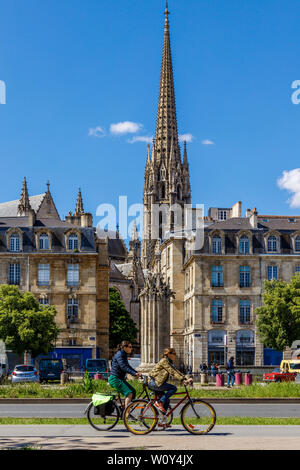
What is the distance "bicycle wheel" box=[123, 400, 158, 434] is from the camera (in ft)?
47.2

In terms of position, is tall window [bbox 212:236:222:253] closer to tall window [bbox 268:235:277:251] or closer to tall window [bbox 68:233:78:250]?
tall window [bbox 268:235:277:251]

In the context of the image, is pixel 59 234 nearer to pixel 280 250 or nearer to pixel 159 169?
pixel 280 250

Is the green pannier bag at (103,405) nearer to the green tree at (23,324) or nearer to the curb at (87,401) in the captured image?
the curb at (87,401)

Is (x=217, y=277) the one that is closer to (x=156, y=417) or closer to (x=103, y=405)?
(x=103, y=405)

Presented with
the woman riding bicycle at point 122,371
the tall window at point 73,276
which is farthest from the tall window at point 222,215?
the woman riding bicycle at point 122,371

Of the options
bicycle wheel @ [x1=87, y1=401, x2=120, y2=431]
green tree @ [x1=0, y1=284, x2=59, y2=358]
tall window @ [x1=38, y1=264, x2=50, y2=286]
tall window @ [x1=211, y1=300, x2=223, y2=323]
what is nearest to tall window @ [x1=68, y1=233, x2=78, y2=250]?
tall window @ [x1=38, y1=264, x2=50, y2=286]

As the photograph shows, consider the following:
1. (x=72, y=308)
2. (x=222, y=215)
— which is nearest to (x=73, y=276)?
(x=72, y=308)

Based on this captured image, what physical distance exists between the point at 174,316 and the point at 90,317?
1278 centimetres

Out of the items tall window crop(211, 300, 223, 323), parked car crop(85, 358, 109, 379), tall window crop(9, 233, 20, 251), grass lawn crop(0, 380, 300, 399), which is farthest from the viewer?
tall window crop(211, 300, 223, 323)

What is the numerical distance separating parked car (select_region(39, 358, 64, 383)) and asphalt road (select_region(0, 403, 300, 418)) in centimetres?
1498

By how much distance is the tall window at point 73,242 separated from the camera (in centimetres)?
6055

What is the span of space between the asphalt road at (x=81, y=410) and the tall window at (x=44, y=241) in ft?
120

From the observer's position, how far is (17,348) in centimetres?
5172
